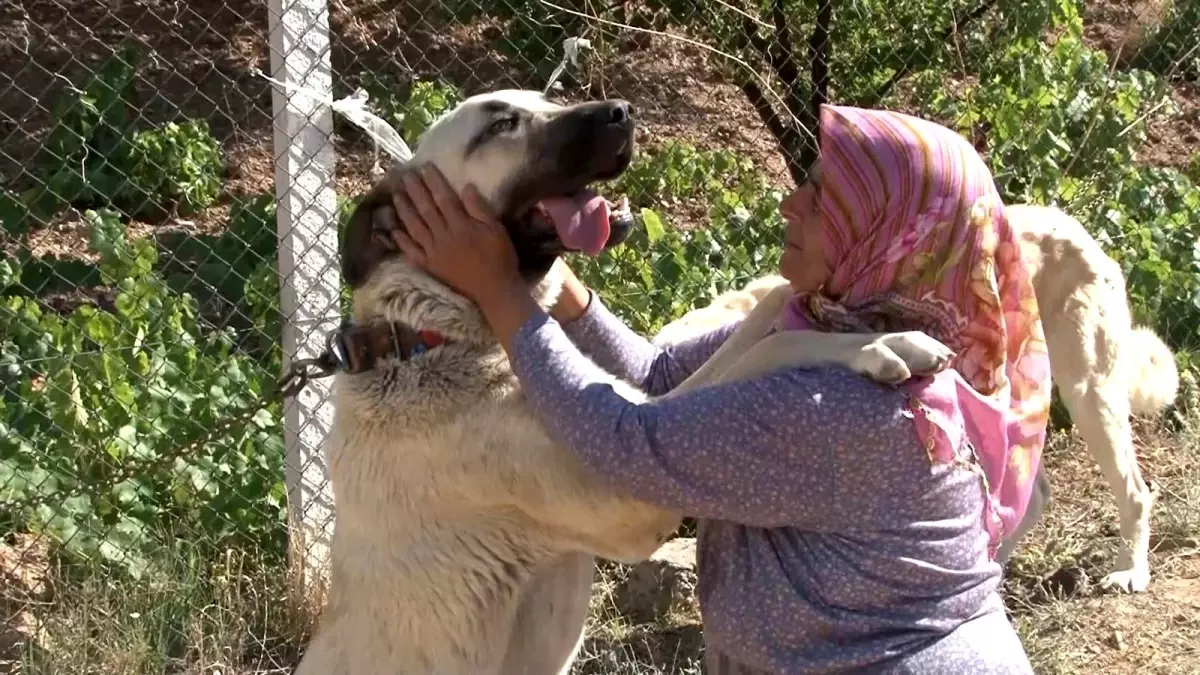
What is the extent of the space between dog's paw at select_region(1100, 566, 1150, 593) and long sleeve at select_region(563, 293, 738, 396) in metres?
2.32

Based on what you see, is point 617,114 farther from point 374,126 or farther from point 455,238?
point 374,126

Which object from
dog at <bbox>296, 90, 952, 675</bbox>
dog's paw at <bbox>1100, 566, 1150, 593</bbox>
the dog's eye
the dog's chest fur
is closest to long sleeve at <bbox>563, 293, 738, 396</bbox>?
dog at <bbox>296, 90, 952, 675</bbox>

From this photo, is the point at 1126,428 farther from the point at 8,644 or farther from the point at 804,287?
the point at 8,644

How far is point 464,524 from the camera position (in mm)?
2676

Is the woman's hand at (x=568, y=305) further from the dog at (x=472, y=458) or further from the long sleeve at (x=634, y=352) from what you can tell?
the dog at (x=472, y=458)

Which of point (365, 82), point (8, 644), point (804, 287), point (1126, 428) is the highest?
point (804, 287)

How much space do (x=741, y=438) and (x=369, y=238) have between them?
1.01m

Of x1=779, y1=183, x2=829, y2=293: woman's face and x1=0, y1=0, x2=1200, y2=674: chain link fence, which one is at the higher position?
x1=779, y1=183, x2=829, y2=293: woman's face

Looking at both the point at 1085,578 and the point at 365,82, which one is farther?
the point at 365,82

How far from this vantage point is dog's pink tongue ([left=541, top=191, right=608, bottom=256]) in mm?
2752

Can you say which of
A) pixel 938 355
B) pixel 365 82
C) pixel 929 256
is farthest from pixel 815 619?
pixel 365 82

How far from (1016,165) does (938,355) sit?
3.88 metres

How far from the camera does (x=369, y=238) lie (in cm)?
283

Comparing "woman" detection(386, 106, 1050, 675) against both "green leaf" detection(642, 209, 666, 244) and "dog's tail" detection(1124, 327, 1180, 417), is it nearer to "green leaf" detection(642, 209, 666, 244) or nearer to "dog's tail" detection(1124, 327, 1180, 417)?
"green leaf" detection(642, 209, 666, 244)
